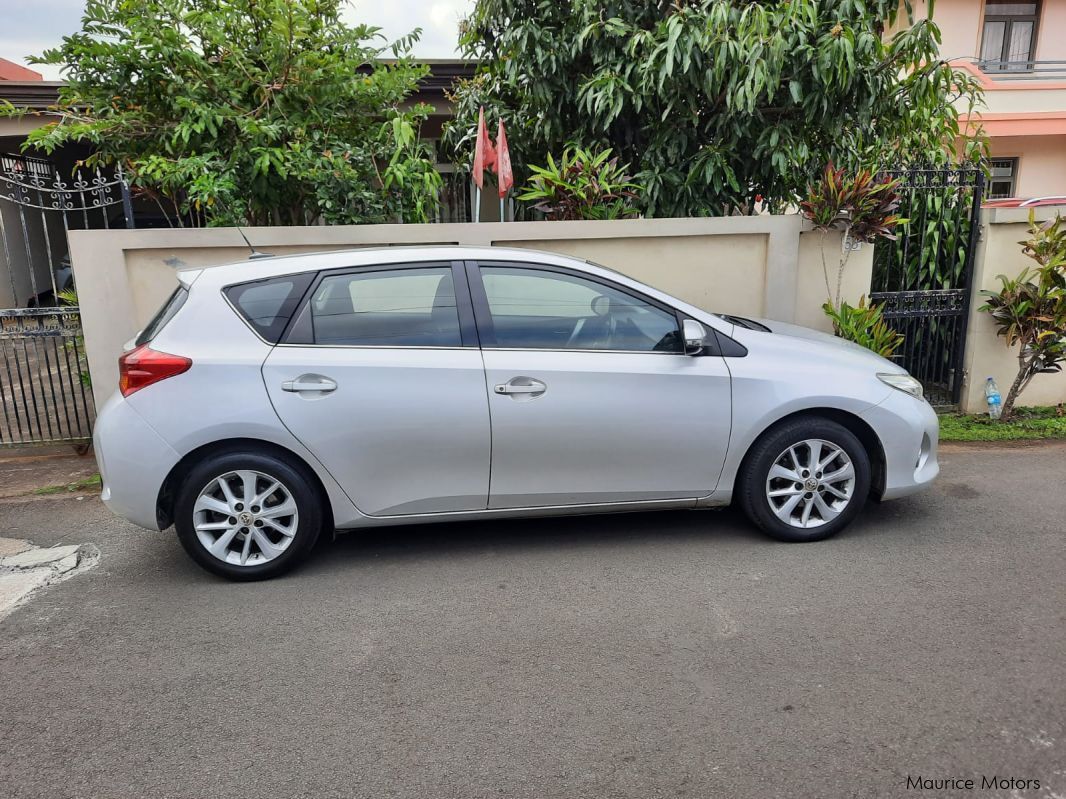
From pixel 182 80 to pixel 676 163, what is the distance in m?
4.02

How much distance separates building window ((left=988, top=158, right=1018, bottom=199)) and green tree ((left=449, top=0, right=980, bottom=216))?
11.5 m

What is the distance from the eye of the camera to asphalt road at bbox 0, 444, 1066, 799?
2.64 metres

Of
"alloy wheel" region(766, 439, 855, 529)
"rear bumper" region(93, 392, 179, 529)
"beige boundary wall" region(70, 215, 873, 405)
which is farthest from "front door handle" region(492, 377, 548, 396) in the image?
"beige boundary wall" region(70, 215, 873, 405)

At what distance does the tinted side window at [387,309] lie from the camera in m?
4.06

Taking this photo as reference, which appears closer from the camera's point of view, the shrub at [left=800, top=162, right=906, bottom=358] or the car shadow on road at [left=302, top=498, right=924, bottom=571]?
the car shadow on road at [left=302, top=498, right=924, bottom=571]

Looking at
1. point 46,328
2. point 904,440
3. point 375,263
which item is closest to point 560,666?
point 375,263

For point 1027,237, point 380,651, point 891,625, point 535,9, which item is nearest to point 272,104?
point 535,9

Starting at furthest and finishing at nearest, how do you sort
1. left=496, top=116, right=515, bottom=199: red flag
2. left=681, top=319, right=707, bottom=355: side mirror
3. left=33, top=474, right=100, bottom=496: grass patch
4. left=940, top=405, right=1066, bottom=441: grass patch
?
left=496, top=116, right=515, bottom=199: red flag, left=940, top=405, right=1066, bottom=441: grass patch, left=33, top=474, right=100, bottom=496: grass patch, left=681, top=319, right=707, bottom=355: side mirror

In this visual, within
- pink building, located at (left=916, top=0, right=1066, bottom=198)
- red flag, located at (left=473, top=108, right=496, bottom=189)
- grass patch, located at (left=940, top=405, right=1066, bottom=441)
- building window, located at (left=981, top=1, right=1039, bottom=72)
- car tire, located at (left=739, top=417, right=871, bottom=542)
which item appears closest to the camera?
car tire, located at (left=739, top=417, right=871, bottom=542)

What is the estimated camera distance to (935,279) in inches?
273

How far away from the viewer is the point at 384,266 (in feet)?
13.7

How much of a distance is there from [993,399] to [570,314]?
14.6 ft

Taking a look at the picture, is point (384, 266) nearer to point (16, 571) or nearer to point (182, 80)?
point (16, 571)

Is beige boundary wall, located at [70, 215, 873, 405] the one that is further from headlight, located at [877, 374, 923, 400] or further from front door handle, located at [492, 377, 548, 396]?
front door handle, located at [492, 377, 548, 396]
